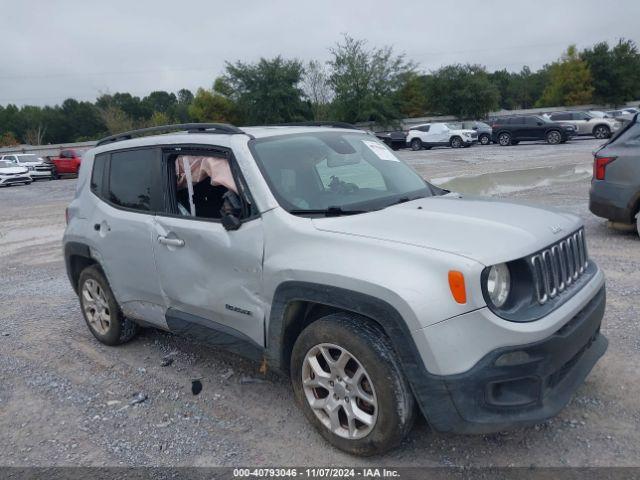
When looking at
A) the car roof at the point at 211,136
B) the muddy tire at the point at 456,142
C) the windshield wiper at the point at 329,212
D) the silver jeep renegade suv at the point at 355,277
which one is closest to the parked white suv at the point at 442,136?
the muddy tire at the point at 456,142

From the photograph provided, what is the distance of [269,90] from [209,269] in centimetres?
4881

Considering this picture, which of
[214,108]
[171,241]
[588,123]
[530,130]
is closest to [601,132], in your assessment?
[588,123]

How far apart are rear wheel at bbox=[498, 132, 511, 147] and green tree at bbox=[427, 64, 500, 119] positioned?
20.3m

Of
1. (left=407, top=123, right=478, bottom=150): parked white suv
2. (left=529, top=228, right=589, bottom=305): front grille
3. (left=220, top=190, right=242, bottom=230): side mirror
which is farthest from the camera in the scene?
(left=407, top=123, right=478, bottom=150): parked white suv

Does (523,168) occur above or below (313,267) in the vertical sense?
below

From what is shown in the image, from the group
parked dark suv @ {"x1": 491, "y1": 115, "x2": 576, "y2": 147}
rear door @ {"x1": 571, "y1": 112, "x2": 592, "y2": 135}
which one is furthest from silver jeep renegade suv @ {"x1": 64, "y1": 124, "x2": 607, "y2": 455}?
rear door @ {"x1": 571, "y1": 112, "x2": 592, "y2": 135}

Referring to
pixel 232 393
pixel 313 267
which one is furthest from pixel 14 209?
pixel 313 267

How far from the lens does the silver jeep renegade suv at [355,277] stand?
264 centimetres

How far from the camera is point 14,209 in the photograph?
1647cm

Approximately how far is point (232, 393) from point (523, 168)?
16.1m

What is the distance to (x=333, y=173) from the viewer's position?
3795mm

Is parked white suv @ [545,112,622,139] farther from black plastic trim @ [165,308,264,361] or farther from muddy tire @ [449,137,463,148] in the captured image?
black plastic trim @ [165,308,264,361]

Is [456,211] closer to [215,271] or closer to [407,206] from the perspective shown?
[407,206]

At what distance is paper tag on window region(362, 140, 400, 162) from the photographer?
4.23 metres
